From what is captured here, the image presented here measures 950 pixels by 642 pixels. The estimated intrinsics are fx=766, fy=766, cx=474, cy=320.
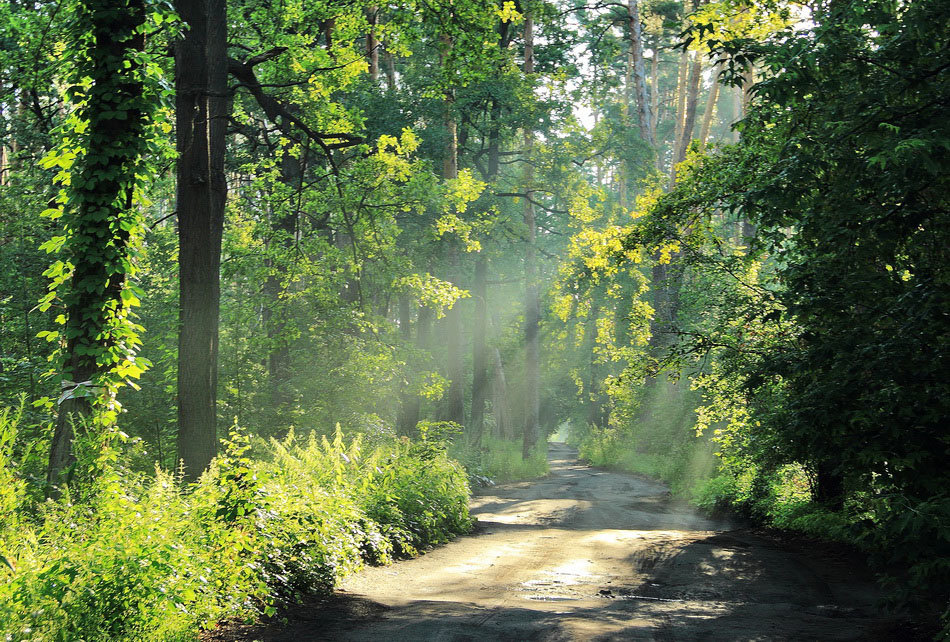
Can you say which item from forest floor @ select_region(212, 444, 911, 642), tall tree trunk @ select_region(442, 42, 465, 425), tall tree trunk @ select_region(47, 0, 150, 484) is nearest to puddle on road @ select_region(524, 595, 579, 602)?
forest floor @ select_region(212, 444, 911, 642)

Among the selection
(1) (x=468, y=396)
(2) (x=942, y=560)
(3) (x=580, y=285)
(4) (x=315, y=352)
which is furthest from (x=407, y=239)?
(2) (x=942, y=560)

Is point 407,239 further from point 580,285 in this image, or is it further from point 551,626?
point 551,626

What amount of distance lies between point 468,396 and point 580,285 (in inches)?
1063

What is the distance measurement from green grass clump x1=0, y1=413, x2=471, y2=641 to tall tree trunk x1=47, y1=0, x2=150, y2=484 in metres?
0.88

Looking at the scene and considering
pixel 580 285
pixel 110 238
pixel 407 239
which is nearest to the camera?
pixel 110 238

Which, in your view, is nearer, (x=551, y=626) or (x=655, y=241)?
(x=551, y=626)

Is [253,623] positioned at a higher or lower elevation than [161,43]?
lower

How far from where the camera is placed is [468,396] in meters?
51.3

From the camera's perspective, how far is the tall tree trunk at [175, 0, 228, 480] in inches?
384

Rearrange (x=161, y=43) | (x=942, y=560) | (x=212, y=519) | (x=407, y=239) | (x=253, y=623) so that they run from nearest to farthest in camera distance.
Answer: (x=942, y=560) < (x=253, y=623) < (x=212, y=519) < (x=161, y=43) < (x=407, y=239)

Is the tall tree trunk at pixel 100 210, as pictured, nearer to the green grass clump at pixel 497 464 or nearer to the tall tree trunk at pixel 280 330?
the tall tree trunk at pixel 280 330

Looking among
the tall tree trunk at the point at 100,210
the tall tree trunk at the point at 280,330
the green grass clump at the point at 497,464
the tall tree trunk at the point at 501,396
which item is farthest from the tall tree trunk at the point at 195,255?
the tall tree trunk at the point at 501,396

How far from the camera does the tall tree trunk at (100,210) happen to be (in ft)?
25.4

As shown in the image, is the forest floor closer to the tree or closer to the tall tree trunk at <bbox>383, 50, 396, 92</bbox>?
the tree
